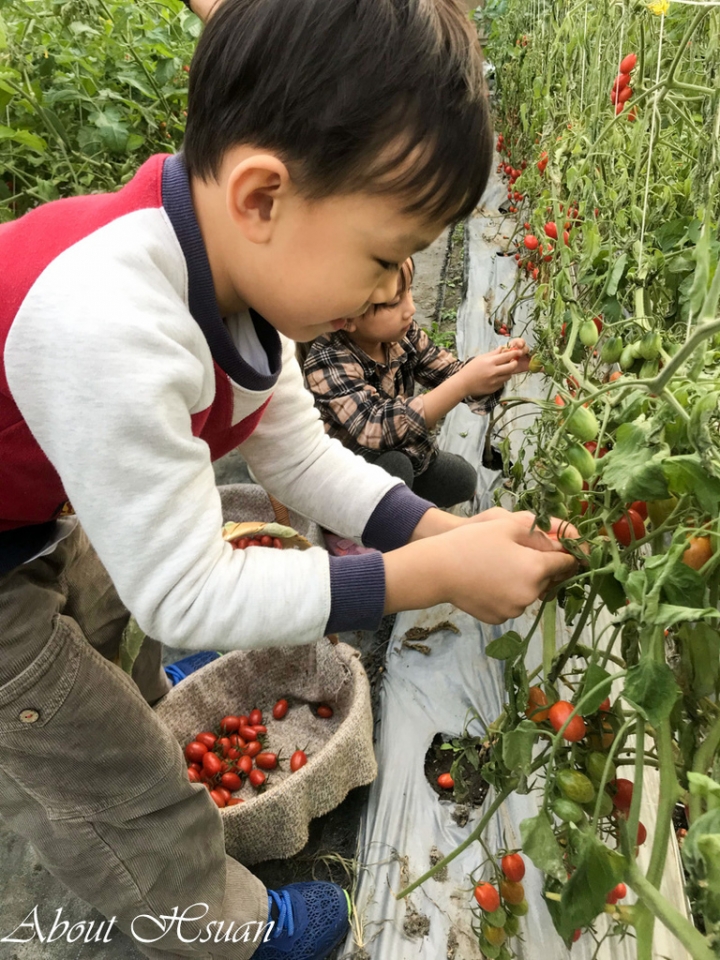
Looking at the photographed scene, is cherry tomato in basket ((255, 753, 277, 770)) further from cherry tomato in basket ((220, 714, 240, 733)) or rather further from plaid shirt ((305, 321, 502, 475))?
plaid shirt ((305, 321, 502, 475))

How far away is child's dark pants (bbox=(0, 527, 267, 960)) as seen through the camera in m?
0.80

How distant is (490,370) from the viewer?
153 centimetres

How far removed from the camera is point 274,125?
598 millimetres

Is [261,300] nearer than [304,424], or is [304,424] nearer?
[261,300]

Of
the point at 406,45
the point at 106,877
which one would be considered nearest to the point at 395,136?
the point at 406,45

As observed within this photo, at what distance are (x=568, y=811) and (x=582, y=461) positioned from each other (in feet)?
0.79

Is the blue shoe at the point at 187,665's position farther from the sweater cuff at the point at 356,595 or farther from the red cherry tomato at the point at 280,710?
the sweater cuff at the point at 356,595

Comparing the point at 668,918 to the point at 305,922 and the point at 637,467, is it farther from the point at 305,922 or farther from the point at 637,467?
the point at 305,922

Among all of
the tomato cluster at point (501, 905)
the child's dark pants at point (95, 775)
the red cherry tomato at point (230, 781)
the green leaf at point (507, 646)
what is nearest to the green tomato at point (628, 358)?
the green leaf at point (507, 646)

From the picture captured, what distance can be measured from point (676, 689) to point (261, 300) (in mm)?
468

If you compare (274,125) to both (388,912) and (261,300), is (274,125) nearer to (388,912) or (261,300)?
(261,300)

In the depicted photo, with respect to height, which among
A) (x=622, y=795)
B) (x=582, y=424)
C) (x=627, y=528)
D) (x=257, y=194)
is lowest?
(x=622, y=795)

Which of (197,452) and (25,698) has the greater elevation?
(197,452)

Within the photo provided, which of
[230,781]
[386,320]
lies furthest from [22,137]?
[230,781]
